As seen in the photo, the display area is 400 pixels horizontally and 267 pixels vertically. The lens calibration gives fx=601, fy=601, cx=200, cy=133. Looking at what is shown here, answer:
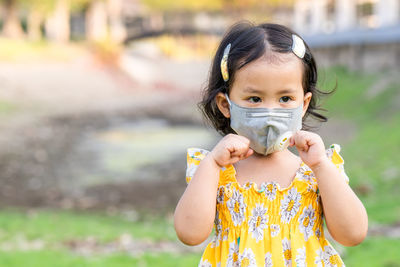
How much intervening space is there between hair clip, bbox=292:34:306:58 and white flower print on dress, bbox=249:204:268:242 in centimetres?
64

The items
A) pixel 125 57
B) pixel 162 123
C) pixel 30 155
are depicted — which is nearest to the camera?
pixel 30 155

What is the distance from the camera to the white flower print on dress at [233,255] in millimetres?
2424

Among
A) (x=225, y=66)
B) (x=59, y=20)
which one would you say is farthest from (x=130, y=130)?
(x=225, y=66)

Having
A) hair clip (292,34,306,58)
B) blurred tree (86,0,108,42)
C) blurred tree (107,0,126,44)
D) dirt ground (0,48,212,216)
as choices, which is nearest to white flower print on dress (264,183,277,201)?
hair clip (292,34,306,58)

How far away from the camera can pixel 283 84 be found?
2398mm

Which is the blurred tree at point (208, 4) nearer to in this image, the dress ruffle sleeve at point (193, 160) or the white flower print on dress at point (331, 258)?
the dress ruffle sleeve at point (193, 160)

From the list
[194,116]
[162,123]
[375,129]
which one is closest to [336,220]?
[375,129]

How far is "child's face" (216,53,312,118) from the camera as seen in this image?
2.39 m

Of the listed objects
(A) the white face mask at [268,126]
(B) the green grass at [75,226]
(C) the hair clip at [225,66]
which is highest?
(C) the hair clip at [225,66]

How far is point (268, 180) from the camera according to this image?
2502mm

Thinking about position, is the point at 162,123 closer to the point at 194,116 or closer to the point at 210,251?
the point at 194,116

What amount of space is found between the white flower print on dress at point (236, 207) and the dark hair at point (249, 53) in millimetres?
441

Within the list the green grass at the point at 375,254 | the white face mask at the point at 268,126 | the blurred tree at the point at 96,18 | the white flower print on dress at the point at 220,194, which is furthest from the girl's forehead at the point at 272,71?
the blurred tree at the point at 96,18

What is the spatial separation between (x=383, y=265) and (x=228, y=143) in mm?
4415
